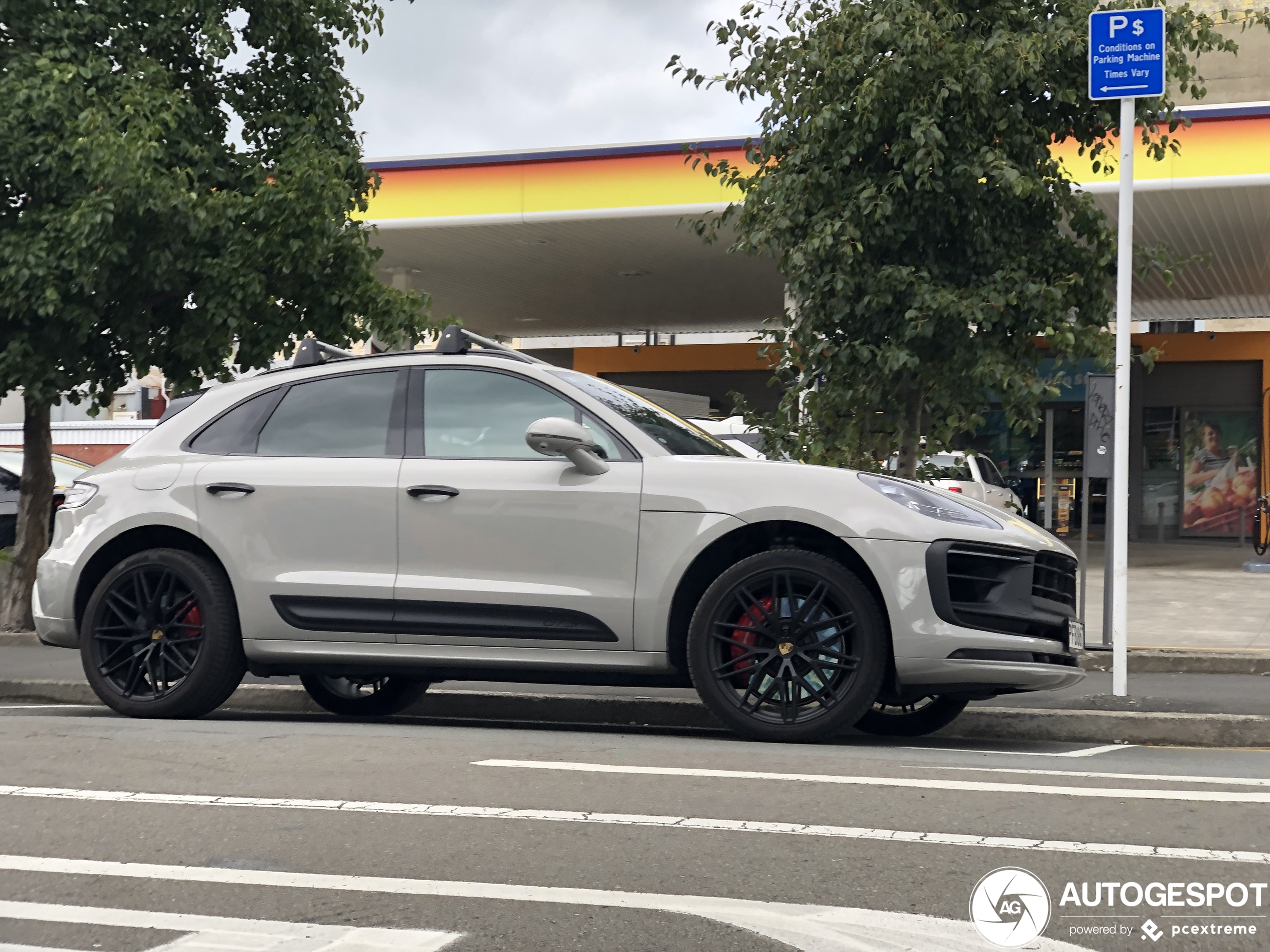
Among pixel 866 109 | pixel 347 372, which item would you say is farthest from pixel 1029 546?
pixel 866 109

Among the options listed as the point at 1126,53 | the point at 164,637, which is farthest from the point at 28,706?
the point at 1126,53

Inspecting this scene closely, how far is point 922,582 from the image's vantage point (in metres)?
5.66

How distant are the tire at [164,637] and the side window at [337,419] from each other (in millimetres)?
662

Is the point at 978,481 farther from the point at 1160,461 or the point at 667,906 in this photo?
the point at 667,906

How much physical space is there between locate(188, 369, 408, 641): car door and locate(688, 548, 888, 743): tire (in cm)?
144

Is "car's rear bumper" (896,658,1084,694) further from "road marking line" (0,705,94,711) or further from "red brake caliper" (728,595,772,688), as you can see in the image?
"road marking line" (0,705,94,711)

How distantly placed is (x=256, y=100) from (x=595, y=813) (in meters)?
9.05

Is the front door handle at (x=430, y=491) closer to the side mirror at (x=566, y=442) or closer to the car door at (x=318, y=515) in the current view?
the car door at (x=318, y=515)

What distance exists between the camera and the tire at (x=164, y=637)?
21.2ft

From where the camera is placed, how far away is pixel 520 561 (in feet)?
20.0

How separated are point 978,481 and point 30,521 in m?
10.9

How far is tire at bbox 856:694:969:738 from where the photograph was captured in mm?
6488

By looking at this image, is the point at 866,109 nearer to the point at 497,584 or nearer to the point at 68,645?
the point at 497,584

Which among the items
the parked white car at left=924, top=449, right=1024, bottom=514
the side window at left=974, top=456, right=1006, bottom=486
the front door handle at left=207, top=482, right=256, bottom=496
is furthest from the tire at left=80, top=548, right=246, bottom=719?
the side window at left=974, top=456, right=1006, bottom=486
